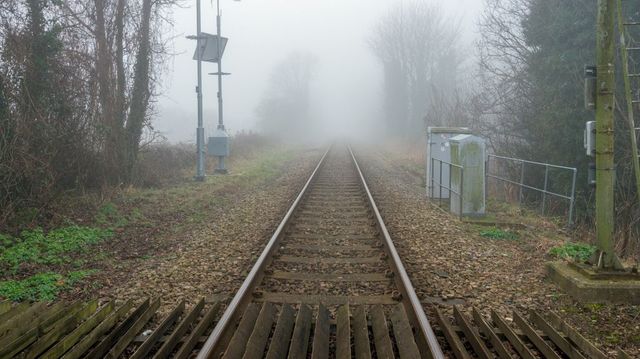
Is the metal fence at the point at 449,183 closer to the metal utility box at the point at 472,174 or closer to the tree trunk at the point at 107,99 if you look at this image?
the metal utility box at the point at 472,174

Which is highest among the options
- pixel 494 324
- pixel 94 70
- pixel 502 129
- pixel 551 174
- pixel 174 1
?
pixel 174 1

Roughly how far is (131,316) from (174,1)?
11782 mm

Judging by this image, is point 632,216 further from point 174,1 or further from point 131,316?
point 174,1

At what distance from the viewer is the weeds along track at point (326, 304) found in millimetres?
3705

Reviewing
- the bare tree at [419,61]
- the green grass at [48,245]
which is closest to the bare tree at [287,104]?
the bare tree at [419,61]

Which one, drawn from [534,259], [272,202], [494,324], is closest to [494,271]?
[534,259]

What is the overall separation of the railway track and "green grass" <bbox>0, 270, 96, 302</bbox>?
28.6 inches

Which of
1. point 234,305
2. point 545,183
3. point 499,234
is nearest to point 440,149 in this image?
point 545,183

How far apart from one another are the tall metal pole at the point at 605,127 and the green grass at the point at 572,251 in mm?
1340

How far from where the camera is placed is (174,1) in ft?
45.6

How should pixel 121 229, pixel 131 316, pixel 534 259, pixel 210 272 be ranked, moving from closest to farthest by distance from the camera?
1. pixel 131 316
2. pixel 210 272
3. pixel 534 259
4. pixel 121 229

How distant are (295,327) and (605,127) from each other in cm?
399

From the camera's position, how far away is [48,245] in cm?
705

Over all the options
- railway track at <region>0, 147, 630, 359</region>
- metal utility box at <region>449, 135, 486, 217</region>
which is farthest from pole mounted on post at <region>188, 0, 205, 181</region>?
railway track at <region>0, 147, 630, 359</region>
